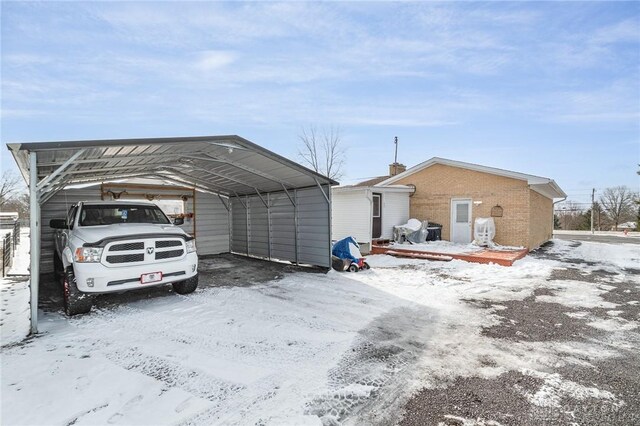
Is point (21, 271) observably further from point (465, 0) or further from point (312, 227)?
point (465, 0)

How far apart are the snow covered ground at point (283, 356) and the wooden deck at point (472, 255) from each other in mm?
3374

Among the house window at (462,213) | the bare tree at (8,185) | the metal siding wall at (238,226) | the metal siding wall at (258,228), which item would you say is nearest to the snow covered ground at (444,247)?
the house window at (462,213)

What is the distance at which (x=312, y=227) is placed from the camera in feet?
33.3

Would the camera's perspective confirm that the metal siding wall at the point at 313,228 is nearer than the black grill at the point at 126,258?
No

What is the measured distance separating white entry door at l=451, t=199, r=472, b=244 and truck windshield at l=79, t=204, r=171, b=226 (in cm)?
1262

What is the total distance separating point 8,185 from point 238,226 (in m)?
43.3

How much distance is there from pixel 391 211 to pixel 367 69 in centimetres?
675

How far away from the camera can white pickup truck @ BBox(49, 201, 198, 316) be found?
5.25 m

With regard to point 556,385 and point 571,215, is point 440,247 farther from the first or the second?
point 571,215

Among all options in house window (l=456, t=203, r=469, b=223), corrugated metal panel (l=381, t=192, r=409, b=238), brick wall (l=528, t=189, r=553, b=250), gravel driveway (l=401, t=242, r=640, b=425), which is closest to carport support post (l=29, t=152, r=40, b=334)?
gravel driveway (l=401, t=242, r=640, b=425)

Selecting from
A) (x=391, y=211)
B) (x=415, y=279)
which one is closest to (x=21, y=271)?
(x=415, y=279)

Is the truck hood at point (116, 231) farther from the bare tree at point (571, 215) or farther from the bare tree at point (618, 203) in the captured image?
the bare tree at point (618, 203)

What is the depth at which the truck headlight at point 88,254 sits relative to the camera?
5.23 m

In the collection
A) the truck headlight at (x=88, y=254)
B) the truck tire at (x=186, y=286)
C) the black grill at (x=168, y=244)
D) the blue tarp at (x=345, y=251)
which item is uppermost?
the black grill at (x=168, y=244)
